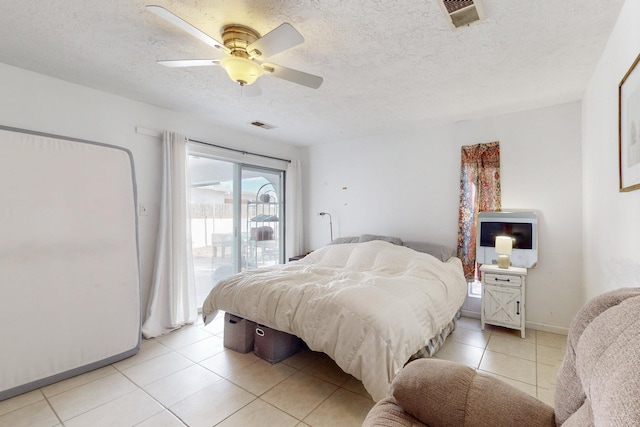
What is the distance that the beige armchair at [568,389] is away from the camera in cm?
58

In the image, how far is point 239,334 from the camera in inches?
108

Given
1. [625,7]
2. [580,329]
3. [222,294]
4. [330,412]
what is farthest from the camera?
[222,294]

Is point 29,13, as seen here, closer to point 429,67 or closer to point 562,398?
point 429,67

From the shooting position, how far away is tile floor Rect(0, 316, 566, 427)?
6.07 ft

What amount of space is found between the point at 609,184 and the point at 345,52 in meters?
2.09

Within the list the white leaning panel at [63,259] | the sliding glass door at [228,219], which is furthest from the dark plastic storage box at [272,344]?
the sliding glass door at [228,219]

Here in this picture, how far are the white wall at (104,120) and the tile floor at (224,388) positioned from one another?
1.00 metres

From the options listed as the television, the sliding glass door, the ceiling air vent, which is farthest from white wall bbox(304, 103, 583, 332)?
the ceiling air vent

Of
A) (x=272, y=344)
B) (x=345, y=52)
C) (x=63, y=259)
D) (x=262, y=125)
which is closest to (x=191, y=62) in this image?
(x=345, y=52)

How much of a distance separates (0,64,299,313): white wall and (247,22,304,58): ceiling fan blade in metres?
1.99

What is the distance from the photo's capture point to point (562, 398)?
935 mm

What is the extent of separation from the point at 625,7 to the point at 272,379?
10.8 feet

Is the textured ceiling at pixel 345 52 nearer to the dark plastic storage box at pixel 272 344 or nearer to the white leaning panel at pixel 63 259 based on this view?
the white leaning panel at pixel 63 259

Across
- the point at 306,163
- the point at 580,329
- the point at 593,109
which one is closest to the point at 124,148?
the point at 306,163
